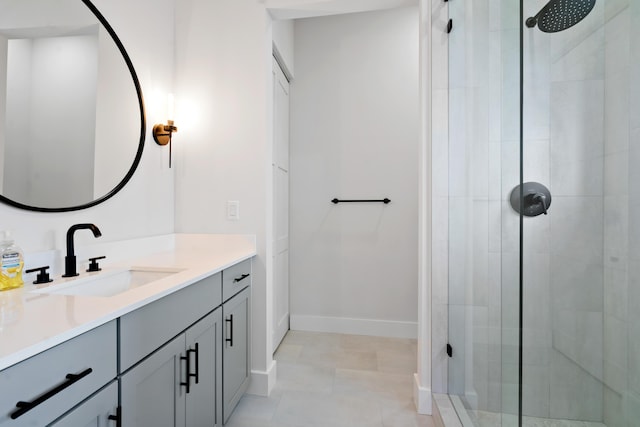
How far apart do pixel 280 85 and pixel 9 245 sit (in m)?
1.91

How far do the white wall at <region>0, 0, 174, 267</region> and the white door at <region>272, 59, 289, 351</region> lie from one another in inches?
28.1

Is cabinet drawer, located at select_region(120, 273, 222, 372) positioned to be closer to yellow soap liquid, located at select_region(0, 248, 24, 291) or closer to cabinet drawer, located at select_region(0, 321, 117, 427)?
cabinet drawer, located at select_region(0, 321, 117, 427)

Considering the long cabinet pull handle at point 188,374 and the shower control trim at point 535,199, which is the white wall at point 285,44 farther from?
the long cabinet pull handle at point 188,374

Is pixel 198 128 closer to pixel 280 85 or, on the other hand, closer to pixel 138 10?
pixel 138 10

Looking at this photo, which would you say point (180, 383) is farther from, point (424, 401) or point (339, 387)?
point (424, 401)

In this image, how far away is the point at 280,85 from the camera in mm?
2369

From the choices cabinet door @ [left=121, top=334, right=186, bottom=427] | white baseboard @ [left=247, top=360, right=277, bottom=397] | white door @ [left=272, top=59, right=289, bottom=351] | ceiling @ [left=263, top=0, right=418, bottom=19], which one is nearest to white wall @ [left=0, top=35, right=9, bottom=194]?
cabinet door @ [left=121, top=334, right=186, bottom=427]

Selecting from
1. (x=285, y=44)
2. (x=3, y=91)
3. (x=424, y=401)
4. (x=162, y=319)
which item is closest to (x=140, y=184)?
(x=3, y=91)

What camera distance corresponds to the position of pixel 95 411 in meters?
0.73

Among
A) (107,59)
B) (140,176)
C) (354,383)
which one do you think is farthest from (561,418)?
(107,59)

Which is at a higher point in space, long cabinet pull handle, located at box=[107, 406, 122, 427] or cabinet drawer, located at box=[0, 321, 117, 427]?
cabinet drawer, located at box=[0, 321, 117, 427]

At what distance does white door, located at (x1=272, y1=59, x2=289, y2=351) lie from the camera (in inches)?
88.9

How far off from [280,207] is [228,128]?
31.7 inches

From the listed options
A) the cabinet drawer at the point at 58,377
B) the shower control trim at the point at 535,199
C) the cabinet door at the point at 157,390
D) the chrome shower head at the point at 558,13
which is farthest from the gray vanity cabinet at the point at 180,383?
the chrome shower head at the point at 558,13
